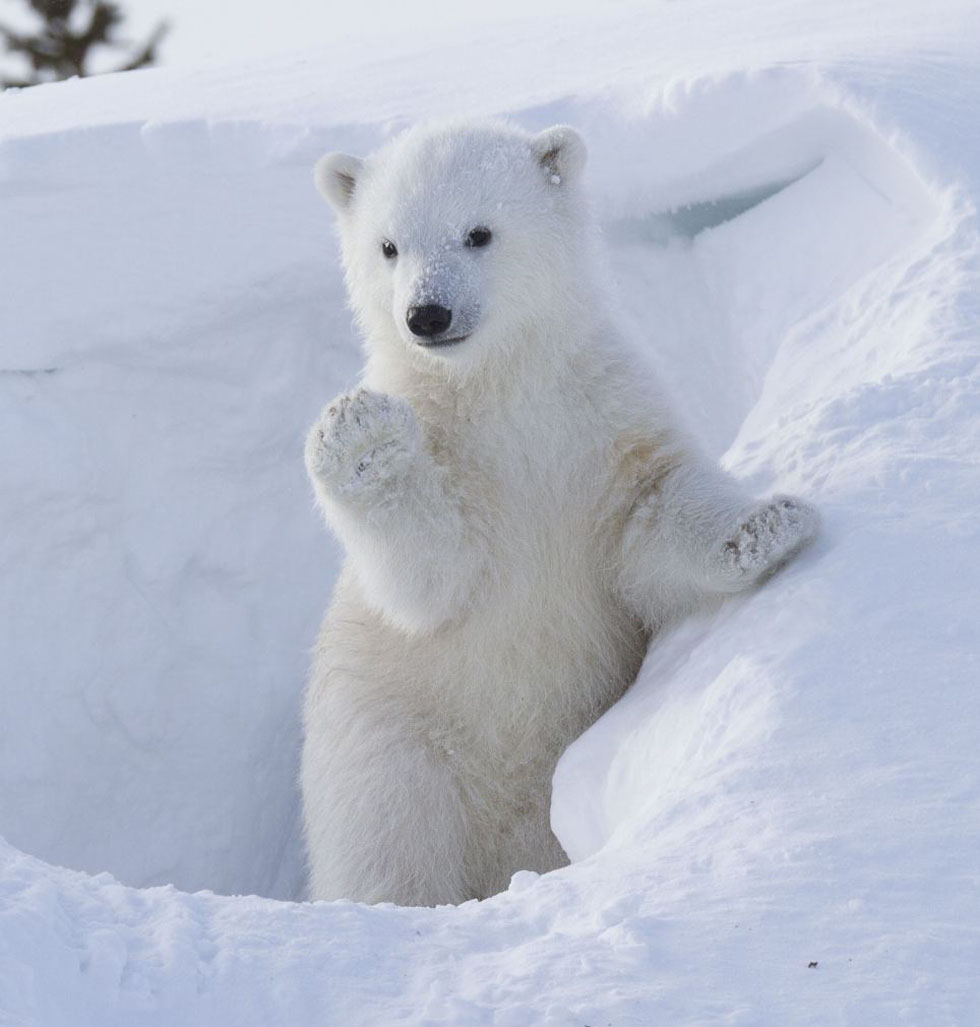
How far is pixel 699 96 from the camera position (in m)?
4.51

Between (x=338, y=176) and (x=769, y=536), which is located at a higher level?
(x=338, y=176)

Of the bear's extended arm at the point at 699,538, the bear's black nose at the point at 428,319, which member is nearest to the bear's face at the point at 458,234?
the bear's black nose at the point at 428,319

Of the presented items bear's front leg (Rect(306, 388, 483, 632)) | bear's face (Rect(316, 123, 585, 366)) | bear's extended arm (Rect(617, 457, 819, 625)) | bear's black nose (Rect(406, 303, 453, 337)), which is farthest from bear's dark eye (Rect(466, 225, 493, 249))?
bear's extended arm (Rect(617, 457, 819, 625))

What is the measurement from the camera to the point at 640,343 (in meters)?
3.81

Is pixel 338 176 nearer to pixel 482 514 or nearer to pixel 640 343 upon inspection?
pixel 640 343

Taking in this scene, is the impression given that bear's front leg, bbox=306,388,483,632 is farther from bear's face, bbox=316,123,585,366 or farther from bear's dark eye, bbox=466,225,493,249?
bear's dark eye, bbox=466,225,493,249

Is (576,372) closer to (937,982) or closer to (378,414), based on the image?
(378,414)

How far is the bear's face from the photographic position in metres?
3.23

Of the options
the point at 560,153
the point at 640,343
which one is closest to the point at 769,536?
the point at 640,343

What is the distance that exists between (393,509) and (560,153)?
108 centimetres

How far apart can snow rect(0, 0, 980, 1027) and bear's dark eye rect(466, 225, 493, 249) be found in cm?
73

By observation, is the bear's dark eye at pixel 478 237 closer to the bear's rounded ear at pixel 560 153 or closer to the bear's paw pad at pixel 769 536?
the bear's rounded ear at pixel 560 153

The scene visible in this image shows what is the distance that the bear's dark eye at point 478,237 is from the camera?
335 cm

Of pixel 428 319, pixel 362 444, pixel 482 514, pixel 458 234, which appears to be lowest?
pixel 482 514
